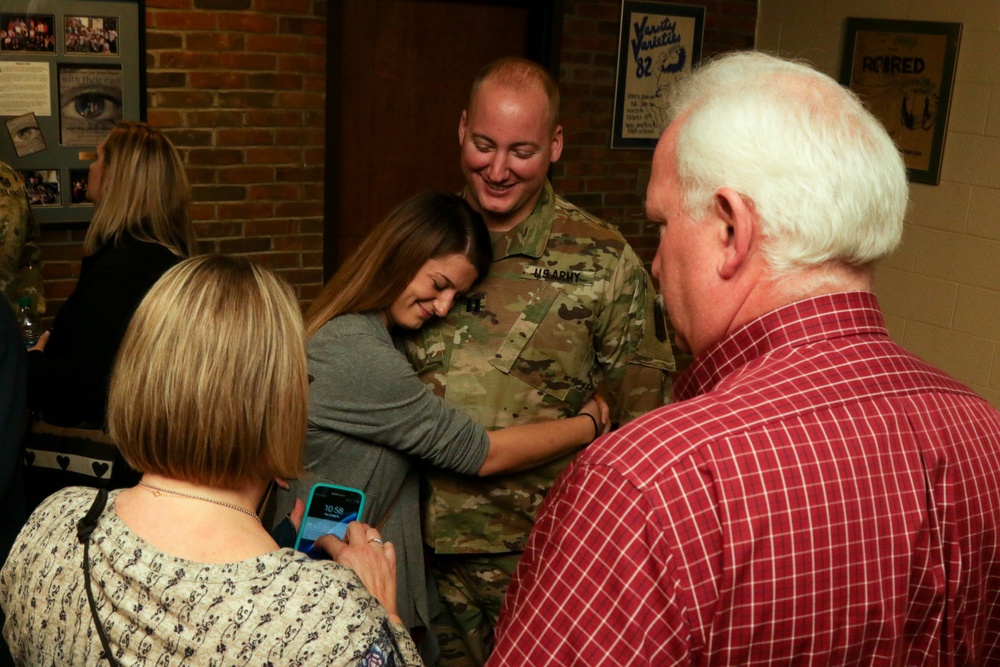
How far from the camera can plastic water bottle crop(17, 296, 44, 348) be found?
3.41m

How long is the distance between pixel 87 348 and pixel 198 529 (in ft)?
5.52

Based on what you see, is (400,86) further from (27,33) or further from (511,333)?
(511,333)

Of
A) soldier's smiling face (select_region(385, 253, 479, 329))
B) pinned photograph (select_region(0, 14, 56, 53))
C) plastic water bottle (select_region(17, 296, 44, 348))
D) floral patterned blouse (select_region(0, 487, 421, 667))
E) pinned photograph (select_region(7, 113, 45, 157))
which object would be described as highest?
pinned photograph (select_region(0, 14, 56, 53))

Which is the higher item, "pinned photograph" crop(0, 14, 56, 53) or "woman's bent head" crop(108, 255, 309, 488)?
"pinned photograph" crop(0, 14, 56, 53)

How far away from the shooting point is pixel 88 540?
1.33m

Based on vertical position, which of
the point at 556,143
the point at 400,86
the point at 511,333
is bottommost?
the point at 511,333

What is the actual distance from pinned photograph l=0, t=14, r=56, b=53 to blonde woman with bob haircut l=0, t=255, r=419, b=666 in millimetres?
2742

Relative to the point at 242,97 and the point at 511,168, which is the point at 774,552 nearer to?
the point at 511,168

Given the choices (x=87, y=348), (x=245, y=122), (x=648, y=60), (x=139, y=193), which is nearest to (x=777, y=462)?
(x=87, y=348)

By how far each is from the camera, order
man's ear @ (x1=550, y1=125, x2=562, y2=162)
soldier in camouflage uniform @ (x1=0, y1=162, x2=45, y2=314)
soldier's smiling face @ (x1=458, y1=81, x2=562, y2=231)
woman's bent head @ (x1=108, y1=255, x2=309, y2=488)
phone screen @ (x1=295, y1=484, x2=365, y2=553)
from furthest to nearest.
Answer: soldier in camouflage uniform @ (x1=0, y1=162, x2=45, y2=314)
man's ear @ (x1=550, y1=125, x2=562, y2=162)
soldier's smiling face @ (x1=458, y1=81, x2=562, y2=231)
phone screen @ (x1=295, y1=484, x2=365, y2=553)
woman's bent head @ (x1=108, y1=255, x2=309, y2=488)

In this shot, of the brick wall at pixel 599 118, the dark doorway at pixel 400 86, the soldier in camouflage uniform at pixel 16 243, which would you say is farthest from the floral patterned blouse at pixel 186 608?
the brick wall at pixel 599 118

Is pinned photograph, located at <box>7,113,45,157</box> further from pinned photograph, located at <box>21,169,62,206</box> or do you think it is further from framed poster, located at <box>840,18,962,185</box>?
framed poster, located at <box>840,18,962,185</box>

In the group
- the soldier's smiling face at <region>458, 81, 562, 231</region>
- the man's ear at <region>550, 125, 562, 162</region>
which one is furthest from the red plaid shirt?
the man's ear at <region>550, 125, 562, 162</region>

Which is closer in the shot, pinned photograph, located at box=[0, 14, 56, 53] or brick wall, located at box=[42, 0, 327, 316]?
pinned photograph, located at box=[0, 14, 56, 53]
